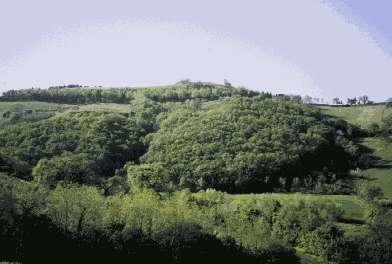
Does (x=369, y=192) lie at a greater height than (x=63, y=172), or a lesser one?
lesser

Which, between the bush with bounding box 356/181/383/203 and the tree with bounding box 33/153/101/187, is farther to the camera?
the bush with bounding box 356/181/383/203

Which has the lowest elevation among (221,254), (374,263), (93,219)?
(374,263)

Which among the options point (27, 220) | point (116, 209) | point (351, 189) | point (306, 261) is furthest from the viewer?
point (351, 189)

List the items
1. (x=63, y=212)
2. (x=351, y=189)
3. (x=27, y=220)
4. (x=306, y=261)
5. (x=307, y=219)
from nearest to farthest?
(x=27, y=220) → (x=63, y=212) → (x=306, y=261) → (x=307, y=219) → (x=351, y=189)

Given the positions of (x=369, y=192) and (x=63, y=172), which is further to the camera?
(x=63, y=172)

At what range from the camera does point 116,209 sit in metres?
116

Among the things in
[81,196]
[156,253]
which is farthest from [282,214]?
[81,196]

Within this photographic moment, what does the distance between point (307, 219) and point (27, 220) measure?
82.4m

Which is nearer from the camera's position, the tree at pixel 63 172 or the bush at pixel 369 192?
the tree at pixel 63 172

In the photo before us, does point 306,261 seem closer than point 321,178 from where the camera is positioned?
Yes

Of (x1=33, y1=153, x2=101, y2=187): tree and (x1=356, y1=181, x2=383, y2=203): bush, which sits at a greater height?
(x1=33, y1=153, x2=101, y2=187): tree

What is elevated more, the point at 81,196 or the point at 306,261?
the point at 81,196

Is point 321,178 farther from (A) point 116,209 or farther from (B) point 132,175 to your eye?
(A) point 116,209

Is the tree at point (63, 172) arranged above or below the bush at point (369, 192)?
above
